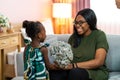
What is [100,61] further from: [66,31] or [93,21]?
[66,31]

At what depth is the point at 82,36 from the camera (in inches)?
91.0

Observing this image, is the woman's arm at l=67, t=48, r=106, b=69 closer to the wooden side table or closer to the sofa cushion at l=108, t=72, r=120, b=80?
the sofa cushion at l=108, t=72, r=120, b=80

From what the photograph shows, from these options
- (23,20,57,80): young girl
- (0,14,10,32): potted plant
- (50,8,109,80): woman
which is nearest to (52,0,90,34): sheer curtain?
(0,14,10,32): potted plant

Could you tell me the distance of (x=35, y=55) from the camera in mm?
1782

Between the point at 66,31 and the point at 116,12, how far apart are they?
1.13 metres

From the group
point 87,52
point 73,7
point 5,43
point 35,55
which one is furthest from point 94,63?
point 73,7

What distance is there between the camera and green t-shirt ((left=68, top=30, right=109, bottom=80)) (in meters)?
2.09

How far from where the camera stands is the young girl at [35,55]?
178 cm

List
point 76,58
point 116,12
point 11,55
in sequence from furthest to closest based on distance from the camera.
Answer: point 116,12
point 11,55
point 76,58

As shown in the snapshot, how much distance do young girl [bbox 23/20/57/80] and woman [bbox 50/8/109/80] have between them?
10.7 inches

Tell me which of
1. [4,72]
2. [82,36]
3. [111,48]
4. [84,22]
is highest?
[84,22]

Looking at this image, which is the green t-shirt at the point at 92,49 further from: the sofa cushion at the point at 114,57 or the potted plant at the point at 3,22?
the potted plant at the point at 3,22

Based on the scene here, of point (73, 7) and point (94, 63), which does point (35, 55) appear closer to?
point (94, 63)

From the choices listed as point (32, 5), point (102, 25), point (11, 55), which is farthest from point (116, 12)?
point (11, 55)
